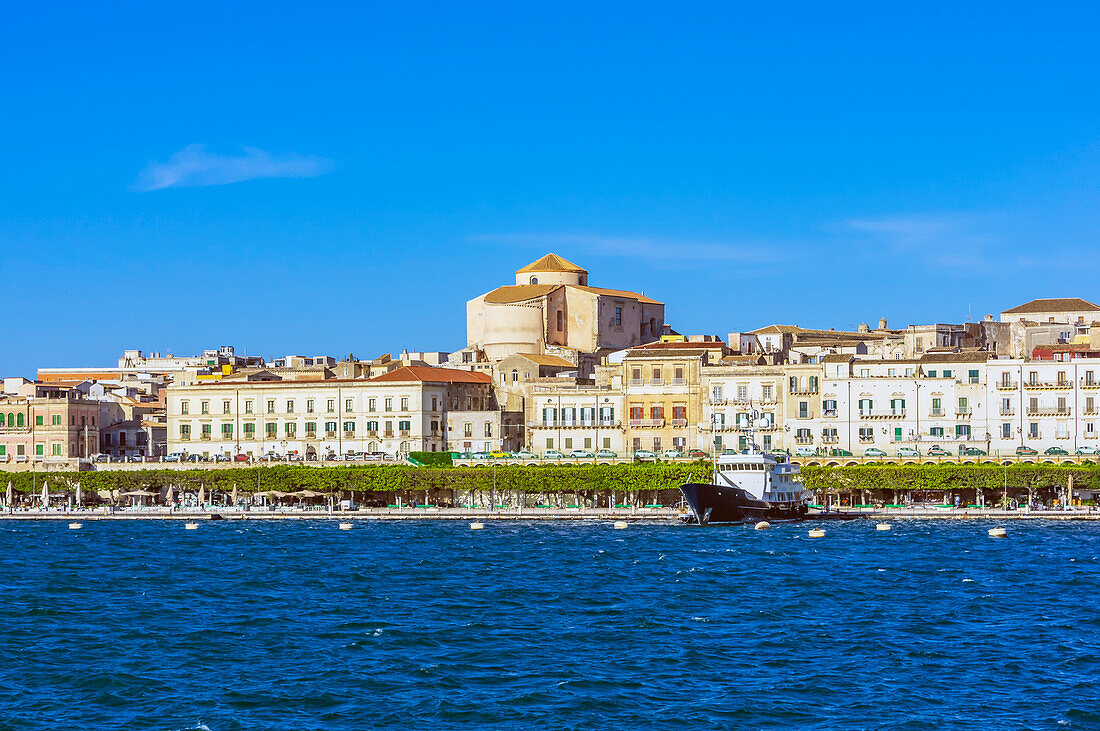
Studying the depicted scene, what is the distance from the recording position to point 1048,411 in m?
106

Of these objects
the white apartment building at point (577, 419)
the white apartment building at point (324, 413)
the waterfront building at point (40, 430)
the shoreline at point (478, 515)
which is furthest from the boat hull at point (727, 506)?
the waterfront building at point (40, 430)

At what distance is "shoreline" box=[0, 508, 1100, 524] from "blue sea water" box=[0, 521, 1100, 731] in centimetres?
1385

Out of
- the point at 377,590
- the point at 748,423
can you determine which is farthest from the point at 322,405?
the point at 377,590

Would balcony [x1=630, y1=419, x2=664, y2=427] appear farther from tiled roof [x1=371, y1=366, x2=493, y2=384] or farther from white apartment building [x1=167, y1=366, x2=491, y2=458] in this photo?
tiled roof [x1=371, y1=366, x2=493, y2=384]

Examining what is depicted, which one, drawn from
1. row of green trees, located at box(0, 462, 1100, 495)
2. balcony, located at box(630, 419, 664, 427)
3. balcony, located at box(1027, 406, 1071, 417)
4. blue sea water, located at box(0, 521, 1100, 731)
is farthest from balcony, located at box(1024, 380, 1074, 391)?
blue sea water, located at box(0, 521, 1100, 731)

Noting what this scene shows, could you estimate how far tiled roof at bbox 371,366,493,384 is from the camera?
12006 cm

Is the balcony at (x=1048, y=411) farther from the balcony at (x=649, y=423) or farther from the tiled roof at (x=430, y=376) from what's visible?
the tiled roof at (x=430, y=376)

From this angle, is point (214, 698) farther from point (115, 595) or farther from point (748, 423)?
point (748, 423)

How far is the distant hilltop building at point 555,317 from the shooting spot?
445 ft

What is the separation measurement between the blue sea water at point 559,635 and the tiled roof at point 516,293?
54.1 meters

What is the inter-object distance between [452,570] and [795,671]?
28.2 metres

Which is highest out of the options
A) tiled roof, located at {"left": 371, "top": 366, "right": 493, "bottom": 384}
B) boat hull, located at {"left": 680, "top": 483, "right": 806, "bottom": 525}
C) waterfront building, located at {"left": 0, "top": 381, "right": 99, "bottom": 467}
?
tiled roof, located at {"left": 371, "top": 366, "right": 493, "bottom": 384}

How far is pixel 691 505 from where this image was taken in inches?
3745

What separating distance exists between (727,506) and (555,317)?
4399cm
